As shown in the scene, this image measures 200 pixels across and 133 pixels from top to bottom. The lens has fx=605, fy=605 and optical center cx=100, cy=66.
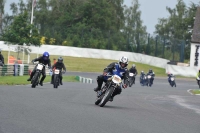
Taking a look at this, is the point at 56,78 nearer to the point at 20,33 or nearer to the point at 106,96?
the point at 106,96

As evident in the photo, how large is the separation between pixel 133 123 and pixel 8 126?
3128mm

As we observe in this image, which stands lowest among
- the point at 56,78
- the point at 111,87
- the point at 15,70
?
the point at 15,70

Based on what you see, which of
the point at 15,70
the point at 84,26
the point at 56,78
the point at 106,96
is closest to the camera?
the point at 106,96

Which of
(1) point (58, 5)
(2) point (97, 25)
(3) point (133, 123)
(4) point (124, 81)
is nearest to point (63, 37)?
(2) point (97, 25)

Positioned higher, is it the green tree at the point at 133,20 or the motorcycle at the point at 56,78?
the green tree at the point at 133,20

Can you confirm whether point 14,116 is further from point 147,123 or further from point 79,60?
point 79,60

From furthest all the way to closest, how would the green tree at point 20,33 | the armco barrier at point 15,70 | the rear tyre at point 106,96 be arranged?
the green tree at point 20,33 → the armco barrier at point 15,70 → the rear tyre at point 106,96

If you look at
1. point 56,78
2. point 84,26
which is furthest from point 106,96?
point 84,26

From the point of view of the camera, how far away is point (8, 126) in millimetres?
10133

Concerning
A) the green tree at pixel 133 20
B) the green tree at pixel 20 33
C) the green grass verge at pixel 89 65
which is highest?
the green tree at pixel 133 20

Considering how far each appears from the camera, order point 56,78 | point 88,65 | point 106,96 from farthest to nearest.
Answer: point 88,65 < point 56,78 < point 106,96

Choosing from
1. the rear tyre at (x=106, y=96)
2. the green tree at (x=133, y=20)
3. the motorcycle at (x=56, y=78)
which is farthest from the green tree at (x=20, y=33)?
the green tree at (x=133, y=20)

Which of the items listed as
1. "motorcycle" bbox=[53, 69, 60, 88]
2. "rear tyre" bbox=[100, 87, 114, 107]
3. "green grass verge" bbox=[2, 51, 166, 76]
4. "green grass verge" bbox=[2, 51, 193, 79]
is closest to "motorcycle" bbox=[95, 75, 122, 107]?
"rear tyre" bbox=[100, 87, 114, 107]

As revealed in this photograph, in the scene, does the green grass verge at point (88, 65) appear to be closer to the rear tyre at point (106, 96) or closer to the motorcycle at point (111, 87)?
the motorcycle at point (111, 87)
